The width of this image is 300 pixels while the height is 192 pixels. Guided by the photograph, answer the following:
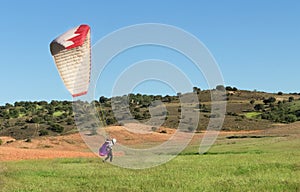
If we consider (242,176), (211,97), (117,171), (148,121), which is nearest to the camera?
(242,176)

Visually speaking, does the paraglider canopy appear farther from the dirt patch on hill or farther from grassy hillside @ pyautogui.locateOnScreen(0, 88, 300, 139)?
grassy hillside @ pyautogui.locateOnScreen(0, 88, 300, 139)

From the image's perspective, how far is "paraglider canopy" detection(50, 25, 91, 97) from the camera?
1884 cm

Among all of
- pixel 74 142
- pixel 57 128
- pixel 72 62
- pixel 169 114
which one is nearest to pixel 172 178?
pixel 72 62

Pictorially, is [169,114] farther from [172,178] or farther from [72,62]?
[72,62]

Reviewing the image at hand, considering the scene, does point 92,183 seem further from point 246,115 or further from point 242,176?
point 246,115

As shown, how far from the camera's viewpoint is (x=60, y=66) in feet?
62.2

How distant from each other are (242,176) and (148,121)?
5111 cm

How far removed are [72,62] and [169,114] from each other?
76796 millimetres

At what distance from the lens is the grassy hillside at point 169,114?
83750 millimetres

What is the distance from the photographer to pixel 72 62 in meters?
19.1

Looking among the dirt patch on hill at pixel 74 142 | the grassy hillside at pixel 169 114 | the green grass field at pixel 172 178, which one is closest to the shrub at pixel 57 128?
the grassy hillside at pixel 169 114

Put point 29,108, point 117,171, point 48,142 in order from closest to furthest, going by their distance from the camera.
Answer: point 117,171 → point 48,142 → point 29,108

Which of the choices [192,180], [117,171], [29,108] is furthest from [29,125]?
[192,180]

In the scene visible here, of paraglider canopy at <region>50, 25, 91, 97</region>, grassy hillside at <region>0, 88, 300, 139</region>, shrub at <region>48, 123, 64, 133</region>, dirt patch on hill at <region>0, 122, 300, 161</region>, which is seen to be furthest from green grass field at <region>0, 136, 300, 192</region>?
shrub at <region>48, 123, 64, 133</region>
